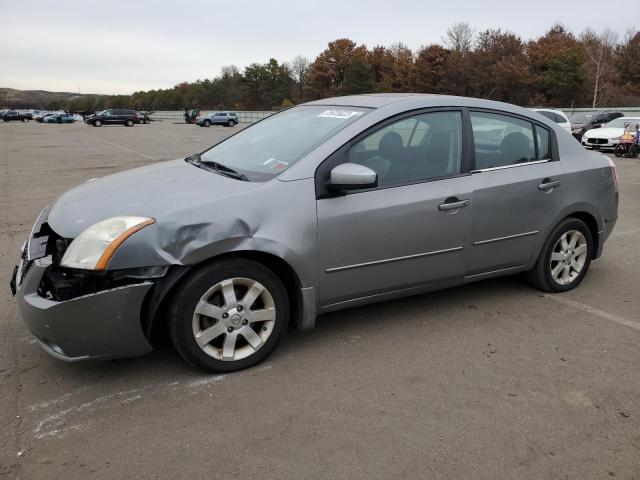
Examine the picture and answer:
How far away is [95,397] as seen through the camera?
296 cm

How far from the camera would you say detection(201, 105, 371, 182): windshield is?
139 inches

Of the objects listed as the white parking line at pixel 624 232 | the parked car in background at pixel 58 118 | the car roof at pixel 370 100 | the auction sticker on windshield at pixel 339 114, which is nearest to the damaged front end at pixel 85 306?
the auction sticker on windshield at pixel 339 114

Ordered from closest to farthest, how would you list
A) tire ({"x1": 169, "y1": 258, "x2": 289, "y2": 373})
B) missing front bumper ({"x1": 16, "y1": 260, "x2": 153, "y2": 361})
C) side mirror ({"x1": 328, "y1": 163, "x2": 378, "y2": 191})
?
missing front bumper ({"x1": 16, "y1": 260, "x2": 153, "y2": 361}), tire ({"x1": 169, "y1": 258, "x2": 289, "y2": 373}), side mirror ({"x1": 328, "y1": 163, "x2": 378, "y2": 191})

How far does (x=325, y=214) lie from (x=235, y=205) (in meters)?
0.55

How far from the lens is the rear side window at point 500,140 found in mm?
4016

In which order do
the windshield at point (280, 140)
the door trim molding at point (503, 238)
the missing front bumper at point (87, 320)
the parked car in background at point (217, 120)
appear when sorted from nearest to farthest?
the missing front bumper at point (87, 320), the windshield at point (280, 140), the door trim molding at point (503, 238), the parked car in background at point (217, 120)

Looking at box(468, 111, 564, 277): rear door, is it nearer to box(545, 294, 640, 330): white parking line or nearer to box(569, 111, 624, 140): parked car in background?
box(545, 294, 640, 330): white parking line

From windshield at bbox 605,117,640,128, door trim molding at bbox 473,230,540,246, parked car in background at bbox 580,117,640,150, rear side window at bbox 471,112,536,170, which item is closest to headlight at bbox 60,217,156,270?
door trim molding at bbox 473,230,540,246

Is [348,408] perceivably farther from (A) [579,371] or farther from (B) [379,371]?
(A) [579,371]

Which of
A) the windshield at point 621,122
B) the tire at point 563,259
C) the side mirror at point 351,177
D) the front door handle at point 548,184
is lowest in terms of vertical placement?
the tire at point 563,259

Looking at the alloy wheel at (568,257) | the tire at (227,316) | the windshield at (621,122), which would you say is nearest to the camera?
the tire at (227,316)

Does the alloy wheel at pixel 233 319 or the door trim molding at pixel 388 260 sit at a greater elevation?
the door trim molding at pixel 388 260

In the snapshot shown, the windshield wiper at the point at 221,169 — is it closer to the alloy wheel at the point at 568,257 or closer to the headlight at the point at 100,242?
the headlight at the point at 100,242

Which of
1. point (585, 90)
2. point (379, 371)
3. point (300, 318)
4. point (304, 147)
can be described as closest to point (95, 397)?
point (300, 318)
